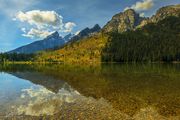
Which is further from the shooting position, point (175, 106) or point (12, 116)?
point (175, 106)

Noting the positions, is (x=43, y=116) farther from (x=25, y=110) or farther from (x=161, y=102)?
(x=161, y=102)

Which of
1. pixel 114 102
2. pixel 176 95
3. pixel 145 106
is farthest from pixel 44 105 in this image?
pixel 176 95

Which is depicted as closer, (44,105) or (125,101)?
(44,105)

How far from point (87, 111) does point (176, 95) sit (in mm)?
21716

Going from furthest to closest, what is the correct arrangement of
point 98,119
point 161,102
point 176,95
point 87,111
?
point 176,95 < point 161,102 < point 87,111 < point 98,119

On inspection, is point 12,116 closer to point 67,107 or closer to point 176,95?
point 67,107

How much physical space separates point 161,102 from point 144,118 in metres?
11.7

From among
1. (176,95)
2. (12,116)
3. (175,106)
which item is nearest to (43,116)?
(12,116)

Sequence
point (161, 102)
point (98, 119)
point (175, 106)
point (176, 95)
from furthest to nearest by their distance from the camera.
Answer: point (176, 95), point (161, 102), point (175, 106), point (98, 119)

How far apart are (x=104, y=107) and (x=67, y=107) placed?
5.98 meters

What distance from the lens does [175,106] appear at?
36250 mm

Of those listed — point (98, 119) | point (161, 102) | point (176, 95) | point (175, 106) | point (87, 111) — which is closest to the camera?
point (98, 119)

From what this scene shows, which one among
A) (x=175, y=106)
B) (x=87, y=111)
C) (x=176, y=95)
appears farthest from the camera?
(x=176, y=95)

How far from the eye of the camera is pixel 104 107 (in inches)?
1441
